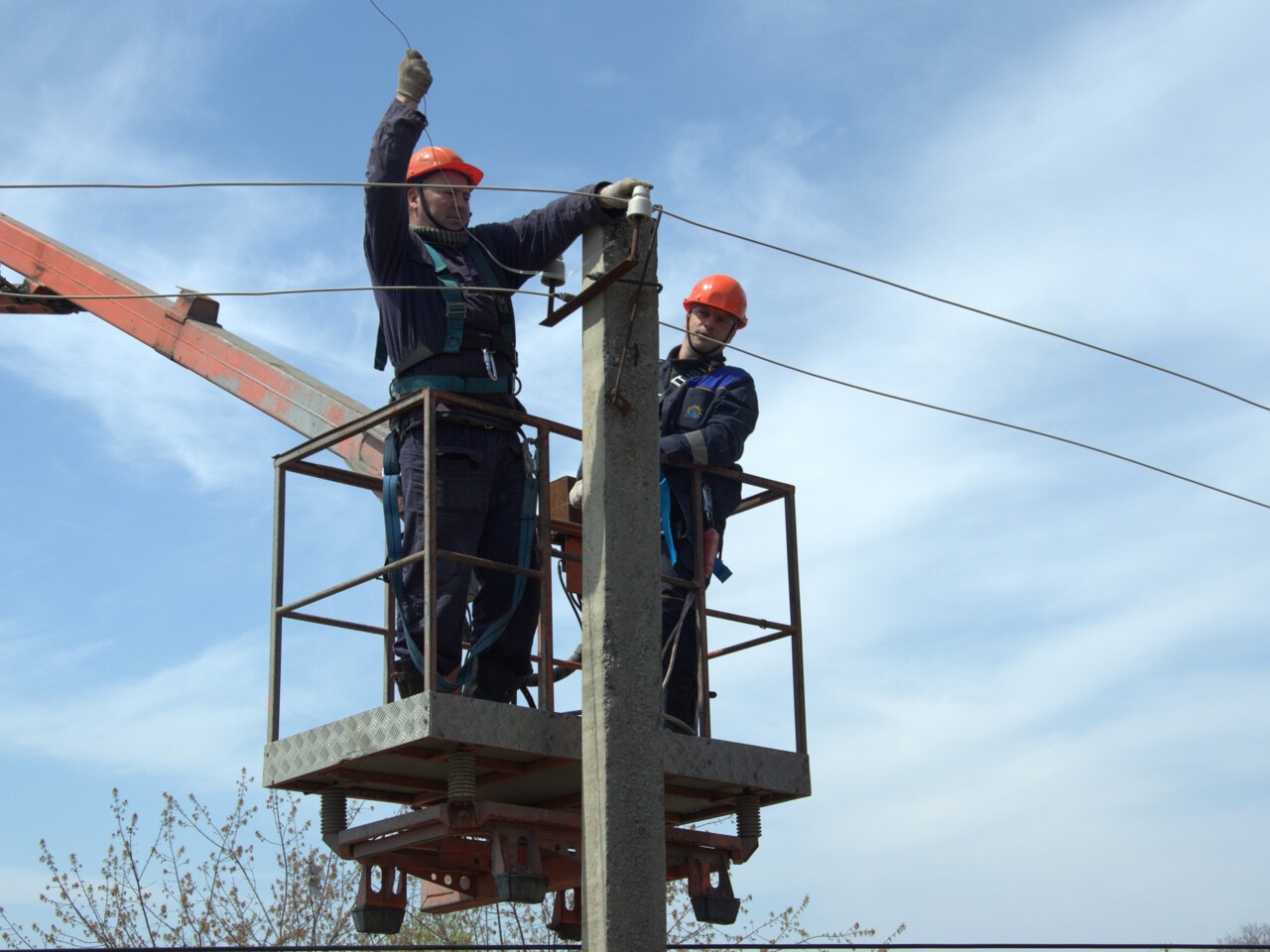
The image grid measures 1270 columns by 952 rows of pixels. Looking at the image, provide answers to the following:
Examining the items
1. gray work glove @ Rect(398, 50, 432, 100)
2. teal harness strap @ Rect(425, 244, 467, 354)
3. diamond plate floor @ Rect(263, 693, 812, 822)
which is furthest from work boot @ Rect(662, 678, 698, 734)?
gray work glove @ Rect(398, 50, 432, 100)

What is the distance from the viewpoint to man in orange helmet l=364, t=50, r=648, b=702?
22.4 feet

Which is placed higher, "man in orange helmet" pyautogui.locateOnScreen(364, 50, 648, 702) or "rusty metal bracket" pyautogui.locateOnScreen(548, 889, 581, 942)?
"man in orange helmet" pyautogui.locateOnScreen(364, 50, 648, 702)

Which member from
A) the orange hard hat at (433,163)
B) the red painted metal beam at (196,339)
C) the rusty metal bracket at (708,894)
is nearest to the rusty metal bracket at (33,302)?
the red painted metal beam at (196,339)

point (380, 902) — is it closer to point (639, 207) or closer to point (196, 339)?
point (639, 207)

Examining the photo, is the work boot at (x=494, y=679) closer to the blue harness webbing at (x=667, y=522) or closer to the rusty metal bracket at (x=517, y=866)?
the rusty metal bracket at (x=517, y=866)

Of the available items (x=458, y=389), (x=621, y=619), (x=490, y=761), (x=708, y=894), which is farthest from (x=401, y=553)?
(x=708, y=894)

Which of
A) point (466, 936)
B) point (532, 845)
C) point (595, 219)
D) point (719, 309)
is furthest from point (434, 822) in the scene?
point (466, 936)

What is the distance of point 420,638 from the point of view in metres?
6.70

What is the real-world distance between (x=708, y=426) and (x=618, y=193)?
4.39 ft

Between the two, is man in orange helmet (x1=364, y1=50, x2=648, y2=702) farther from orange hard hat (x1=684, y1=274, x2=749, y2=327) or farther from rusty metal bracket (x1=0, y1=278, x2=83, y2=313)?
rusty metal bracket (x1=0, y1=278, x2=83, y2=313)

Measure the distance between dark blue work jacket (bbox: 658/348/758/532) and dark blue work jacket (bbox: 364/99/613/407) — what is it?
92 cm

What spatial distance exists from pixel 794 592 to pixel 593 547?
181 centimetres

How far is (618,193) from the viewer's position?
7.02 meters

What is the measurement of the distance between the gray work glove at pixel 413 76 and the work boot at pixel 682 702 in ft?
9.63
